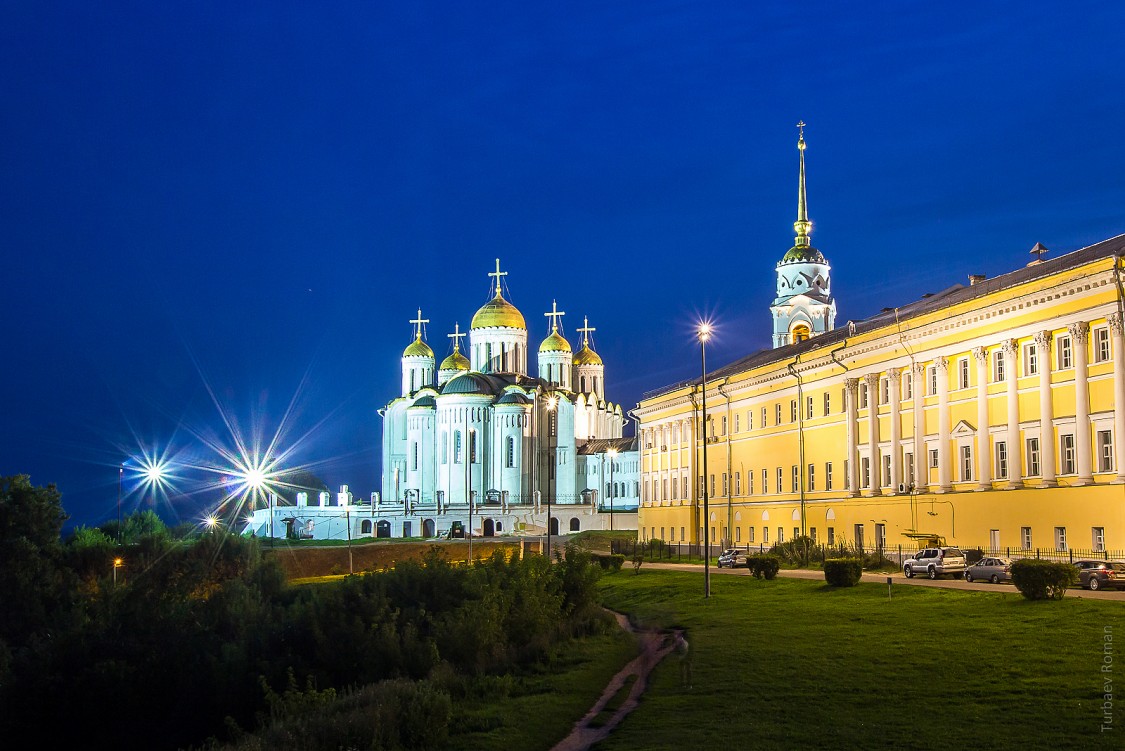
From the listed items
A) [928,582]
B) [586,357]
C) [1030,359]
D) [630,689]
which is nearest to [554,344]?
[586,357]

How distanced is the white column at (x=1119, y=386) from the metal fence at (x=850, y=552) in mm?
2769

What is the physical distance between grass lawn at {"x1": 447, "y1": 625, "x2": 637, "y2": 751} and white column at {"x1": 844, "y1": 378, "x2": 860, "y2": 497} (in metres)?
27.5

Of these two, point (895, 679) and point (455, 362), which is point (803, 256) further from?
point (895, 679)

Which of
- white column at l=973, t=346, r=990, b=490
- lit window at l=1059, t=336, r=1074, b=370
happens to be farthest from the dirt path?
lit window at l=1059, t=336, r=1074, b=370

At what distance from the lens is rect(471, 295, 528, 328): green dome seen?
124250 millimetres

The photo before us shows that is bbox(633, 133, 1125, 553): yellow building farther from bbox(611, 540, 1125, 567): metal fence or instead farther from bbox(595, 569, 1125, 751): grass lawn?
bbox(595, 569, 1125, 751): grass lawn

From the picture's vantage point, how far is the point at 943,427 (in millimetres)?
48031

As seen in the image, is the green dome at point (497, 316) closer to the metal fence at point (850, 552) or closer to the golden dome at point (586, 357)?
the golden dome at point (586, 357)

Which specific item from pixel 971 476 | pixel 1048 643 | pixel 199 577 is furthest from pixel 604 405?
pixel 1048 643

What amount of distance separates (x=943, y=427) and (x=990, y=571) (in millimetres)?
13071

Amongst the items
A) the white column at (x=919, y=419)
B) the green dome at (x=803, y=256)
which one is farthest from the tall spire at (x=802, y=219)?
the white column at (x=919, y=419)

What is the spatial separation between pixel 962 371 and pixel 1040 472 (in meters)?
6.22

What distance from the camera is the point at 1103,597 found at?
96.4ft

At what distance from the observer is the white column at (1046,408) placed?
41.5 m
